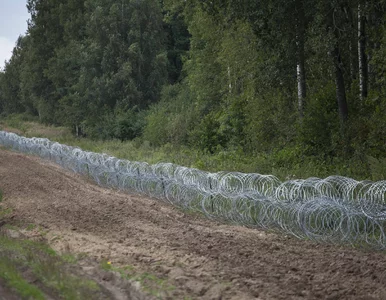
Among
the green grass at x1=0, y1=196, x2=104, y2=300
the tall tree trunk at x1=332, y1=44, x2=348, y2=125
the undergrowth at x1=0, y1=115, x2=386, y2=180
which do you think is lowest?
the green grass at x1=0, y1=196, x2=104, y2=300

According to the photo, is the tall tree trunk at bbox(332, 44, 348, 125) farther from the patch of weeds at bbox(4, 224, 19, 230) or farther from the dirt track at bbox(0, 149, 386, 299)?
the patch of weeds at bbox(4, 224, 19, 230)

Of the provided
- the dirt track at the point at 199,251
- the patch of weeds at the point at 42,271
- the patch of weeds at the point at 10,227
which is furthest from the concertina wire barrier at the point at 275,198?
the patch of weeds at the point at 42,271

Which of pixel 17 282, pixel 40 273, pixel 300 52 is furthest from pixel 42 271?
pixel 300 52

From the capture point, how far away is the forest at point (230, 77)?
17.2 m

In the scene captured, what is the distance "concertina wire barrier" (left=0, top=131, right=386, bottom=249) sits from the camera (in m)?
10.7

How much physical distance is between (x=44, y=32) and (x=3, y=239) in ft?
181

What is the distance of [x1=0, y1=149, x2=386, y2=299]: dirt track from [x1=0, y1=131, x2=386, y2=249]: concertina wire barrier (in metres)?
0.44

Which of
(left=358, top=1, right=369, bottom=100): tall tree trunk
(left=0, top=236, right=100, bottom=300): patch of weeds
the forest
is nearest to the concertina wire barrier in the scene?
the forest

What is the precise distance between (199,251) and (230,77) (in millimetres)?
23476

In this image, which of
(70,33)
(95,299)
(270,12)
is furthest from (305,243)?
(70,33)

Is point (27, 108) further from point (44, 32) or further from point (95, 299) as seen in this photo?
point (95, 299)

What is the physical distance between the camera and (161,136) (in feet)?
125

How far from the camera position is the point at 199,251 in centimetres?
989

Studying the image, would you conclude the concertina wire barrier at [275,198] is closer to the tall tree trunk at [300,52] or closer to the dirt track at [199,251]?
the dirt track at [199,251]
